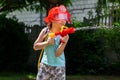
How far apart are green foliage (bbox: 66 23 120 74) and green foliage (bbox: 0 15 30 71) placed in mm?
1592

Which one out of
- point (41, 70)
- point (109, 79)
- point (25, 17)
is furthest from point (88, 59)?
point (25, 17)

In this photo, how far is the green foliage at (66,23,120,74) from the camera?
520 inches

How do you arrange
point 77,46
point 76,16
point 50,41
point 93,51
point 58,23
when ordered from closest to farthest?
1. point 50,41
2. point 58,23
3. point 77,46
4. point 93,51
5. point 76,16

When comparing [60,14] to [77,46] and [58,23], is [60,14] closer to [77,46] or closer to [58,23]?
[58,23]

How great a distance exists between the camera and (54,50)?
17.5 feet

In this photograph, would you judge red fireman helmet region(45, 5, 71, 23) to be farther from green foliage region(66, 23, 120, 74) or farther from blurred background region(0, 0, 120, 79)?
green foliage region(66, 23, 120, 74)

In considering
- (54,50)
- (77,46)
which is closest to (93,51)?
(77,46)

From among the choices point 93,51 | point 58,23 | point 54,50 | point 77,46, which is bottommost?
point 93,51

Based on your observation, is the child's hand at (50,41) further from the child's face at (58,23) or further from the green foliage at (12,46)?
the green foliage at (12,46)

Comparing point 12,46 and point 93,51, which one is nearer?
point 93,51

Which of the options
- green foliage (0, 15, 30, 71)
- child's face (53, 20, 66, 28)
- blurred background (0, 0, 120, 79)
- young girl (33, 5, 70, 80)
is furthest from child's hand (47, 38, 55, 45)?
green foliage (0, 15, 30, 71)

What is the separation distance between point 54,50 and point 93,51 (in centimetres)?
820

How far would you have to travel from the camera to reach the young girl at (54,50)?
207 inches

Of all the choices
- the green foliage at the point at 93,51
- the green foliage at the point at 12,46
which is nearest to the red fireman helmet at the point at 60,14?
the green foliage at the point at 93,51
